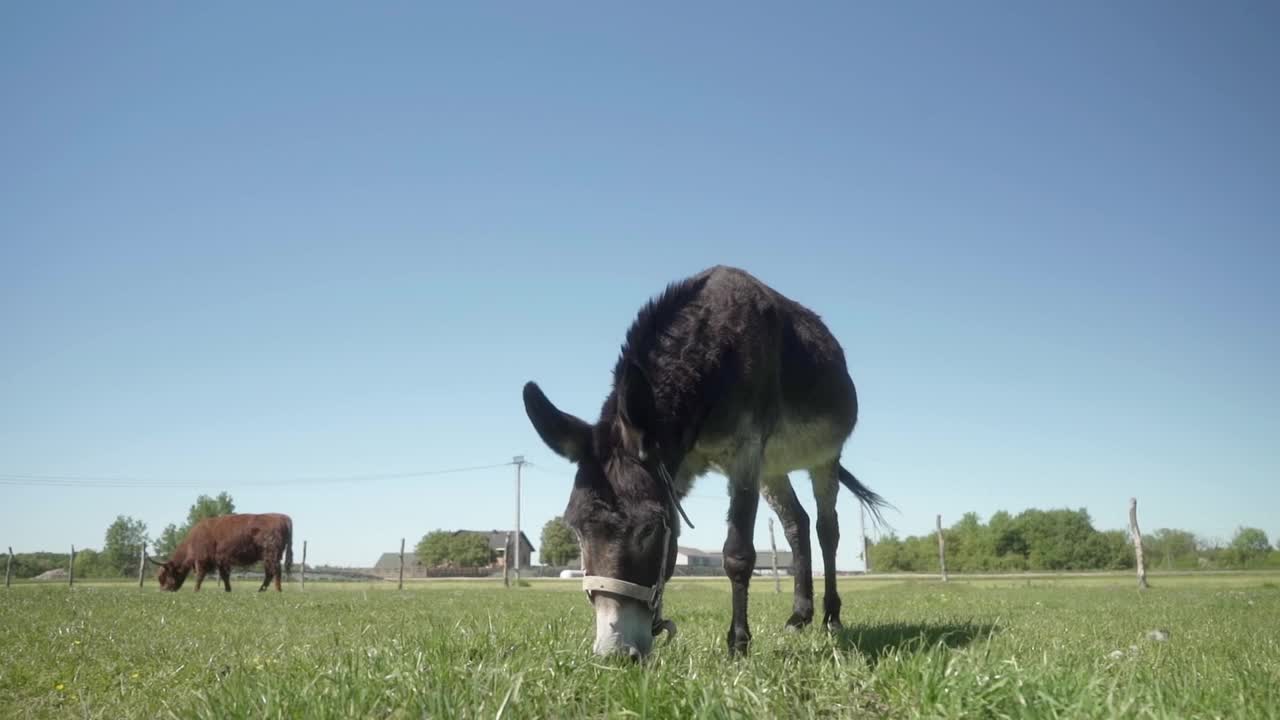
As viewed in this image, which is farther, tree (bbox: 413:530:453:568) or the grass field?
tree (bbox: 413:530:453:568)

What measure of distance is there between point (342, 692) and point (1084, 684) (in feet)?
9.75

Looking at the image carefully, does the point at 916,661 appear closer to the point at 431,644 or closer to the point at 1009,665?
the point at 1009,665

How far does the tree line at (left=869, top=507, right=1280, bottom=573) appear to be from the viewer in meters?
79.6

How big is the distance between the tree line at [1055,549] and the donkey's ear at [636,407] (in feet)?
261

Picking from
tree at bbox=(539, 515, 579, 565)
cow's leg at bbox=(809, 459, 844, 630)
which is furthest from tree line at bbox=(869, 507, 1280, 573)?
cow's leg at bbox=(809, 459, 844, 630)

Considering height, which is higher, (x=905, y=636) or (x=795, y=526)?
(x=795, y=526)

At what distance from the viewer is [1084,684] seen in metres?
3.17

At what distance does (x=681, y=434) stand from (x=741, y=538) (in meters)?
0.96

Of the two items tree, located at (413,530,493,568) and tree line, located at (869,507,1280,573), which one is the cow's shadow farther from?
tree, located at (413,530,493,568)

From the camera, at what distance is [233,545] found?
99.1ft

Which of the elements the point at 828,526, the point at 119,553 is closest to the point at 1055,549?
the point at 828,526

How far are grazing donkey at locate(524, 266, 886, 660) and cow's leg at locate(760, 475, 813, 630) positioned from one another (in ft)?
0.10

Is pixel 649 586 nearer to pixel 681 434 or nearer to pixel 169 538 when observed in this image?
pixel 681 434

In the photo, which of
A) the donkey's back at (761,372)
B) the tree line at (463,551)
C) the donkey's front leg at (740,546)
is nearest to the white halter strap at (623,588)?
the donkey's front leg at (740,546)
